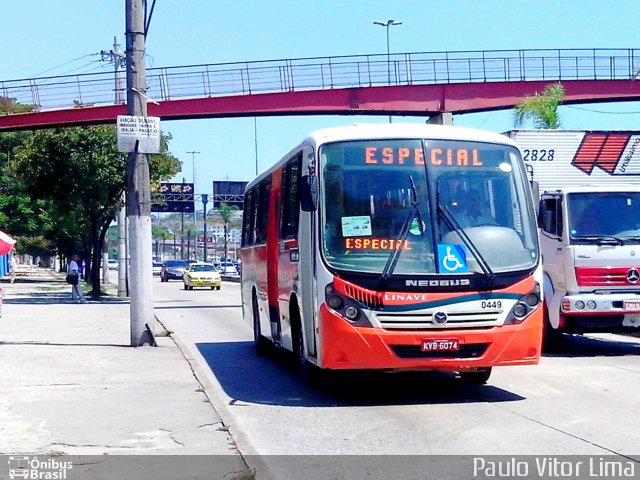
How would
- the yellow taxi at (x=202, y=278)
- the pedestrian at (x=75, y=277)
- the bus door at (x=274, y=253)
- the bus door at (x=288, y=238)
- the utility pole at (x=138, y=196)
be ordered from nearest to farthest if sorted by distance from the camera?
the bus door at (x=288, y=238) → the bus door at (x=274, y=253) → the utility pole at (x=138, y=196) → the pedestrian at (x=75, y=277) → the yellow taxi at (x=202, y=278)

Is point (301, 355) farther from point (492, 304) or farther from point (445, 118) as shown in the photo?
point (445, 118)

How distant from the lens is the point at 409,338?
1024 centimetres

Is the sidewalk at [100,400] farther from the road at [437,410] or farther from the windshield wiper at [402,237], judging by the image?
the windshield wiper at [402,237]

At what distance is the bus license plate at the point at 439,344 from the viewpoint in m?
10.3

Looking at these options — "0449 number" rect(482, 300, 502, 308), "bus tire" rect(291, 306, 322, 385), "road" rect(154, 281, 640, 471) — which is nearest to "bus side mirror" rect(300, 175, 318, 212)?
"bus tire" rect(291, 306, 322, 385)

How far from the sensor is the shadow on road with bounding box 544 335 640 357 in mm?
16250

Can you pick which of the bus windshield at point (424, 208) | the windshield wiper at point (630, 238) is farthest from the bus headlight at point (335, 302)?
the windshield wiper at point (630, 238)

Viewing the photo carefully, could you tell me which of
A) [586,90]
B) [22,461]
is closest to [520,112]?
[586,90]

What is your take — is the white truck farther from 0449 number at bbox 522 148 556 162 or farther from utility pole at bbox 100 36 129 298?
utility pole at bbox 100 36 129 298

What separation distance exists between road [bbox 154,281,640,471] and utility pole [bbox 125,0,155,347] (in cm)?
208

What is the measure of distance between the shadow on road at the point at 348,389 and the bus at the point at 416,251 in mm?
624

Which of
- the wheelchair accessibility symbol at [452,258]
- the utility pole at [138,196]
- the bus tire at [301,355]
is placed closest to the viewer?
the wheelchair accessibility symbol at [452,258]

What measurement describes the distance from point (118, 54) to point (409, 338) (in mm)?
33277

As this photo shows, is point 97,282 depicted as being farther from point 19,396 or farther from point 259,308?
point 19,396
